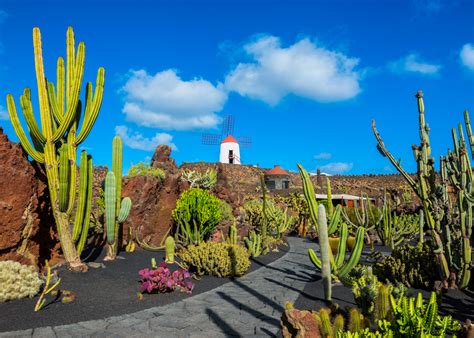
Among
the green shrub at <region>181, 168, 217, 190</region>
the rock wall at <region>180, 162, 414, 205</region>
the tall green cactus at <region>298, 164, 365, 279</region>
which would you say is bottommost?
the tall green cactus at <region>298, 164, 365, 279</region>

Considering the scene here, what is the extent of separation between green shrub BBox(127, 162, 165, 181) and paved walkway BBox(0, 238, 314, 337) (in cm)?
586

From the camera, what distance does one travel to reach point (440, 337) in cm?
240

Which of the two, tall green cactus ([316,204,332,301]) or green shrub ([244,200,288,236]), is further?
green shrub ([244,200,288,236])

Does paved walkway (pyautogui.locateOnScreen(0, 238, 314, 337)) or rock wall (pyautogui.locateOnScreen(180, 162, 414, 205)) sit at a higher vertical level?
rock wall (pyautogui.locateOnScreen(180, 162, 414, 205))

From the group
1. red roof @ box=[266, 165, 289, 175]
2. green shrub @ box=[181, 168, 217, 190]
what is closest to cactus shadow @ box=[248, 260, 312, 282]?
green shrub @ box=[181, 168, 217, 190]

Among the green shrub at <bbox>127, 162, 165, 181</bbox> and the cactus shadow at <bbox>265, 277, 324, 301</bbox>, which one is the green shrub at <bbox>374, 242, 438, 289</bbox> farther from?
the green shrub at <bbox>127, 162, 165, 181</bbox>

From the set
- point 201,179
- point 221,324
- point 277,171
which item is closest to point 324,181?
point 277,171

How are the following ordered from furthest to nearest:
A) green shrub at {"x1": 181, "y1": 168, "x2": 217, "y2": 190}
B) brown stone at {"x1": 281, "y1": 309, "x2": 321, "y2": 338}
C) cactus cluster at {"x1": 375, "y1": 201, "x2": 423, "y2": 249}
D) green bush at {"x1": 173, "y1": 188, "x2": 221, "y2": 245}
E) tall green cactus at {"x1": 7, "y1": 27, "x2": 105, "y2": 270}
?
1. green shrub at {"x1": 181, "y1": 168, "x2": 217, "y2": 190}
2. cactus cluster at {"x1": 375, "y1": 201, "x2": 423, "y2": 249}
3. green bush at {"x1": 173, "y1": 188, "x2": 221, "y2": 245}
4. tall green cactus at {"x1": 7, "y1": 27, "x2": 105, "y2": 270}
5. brown stone at {"x1": 281, "y1": 309, "x2": 321, "y2": 338}

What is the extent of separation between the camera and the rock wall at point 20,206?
6.79 meters

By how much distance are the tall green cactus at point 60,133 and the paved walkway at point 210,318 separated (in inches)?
124

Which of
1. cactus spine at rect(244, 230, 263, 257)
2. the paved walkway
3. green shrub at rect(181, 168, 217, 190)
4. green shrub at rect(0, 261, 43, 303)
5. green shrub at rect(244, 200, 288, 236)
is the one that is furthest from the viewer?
green shrub at rect(181, 168, 217, 190)

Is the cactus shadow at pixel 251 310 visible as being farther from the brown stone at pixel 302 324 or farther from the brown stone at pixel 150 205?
the brown stone at pixel 150 205

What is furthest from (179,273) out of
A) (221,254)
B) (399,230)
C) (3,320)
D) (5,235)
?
(399,230)

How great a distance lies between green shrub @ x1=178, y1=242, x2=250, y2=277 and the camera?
26.1 ft
